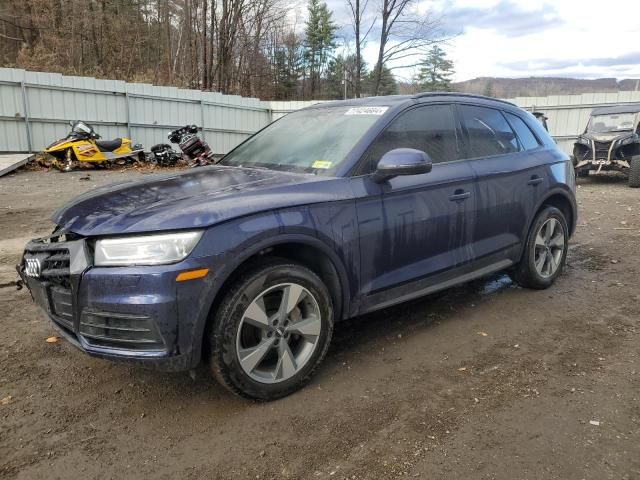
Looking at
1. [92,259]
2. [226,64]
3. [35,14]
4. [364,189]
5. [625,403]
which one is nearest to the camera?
[92,259]

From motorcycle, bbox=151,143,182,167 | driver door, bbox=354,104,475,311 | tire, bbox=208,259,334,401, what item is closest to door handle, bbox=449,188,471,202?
driver door, bbox=354,104,475,311

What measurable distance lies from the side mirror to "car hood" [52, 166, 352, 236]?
0.83 feet

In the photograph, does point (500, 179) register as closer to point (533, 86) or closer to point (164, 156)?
point (164, 156)

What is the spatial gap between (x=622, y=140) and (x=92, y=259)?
13.4m

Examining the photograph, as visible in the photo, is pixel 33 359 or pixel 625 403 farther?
pixel 33 359

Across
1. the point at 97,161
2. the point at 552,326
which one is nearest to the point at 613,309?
the point at 552,326

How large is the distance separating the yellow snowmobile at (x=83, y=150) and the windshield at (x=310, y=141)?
9.81 m

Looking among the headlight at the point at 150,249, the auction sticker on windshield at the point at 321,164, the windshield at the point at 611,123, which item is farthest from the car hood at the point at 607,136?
the headlight at the point at 150,249

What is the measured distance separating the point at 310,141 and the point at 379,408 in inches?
73.3

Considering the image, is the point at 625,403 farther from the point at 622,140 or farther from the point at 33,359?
the point at 622,140

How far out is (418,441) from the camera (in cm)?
241

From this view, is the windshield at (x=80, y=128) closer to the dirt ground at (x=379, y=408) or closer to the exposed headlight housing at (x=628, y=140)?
the dirt ground at (x=379, y=408)

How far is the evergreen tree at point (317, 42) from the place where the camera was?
44.6 m

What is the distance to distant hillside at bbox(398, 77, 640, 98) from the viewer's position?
17.2m
